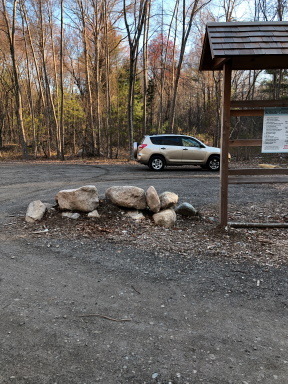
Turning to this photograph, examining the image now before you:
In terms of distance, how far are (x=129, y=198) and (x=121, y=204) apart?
21 centimetres

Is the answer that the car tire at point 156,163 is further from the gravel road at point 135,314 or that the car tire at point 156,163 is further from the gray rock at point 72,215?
the gravel road at point 135,314

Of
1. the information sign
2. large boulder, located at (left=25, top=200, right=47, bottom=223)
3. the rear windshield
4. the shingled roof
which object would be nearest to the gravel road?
large boulder, located at (left=25, top=200, right=47, bottom=223)

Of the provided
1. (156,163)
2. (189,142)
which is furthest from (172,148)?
(156,163)

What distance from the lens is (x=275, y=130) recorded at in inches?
214

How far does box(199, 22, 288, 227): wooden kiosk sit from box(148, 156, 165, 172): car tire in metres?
9.12

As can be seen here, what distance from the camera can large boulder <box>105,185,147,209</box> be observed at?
239 inches

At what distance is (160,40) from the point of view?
29.0 m

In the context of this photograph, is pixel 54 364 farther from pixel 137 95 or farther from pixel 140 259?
pixel 137 95

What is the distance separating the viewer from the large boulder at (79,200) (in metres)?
5.93

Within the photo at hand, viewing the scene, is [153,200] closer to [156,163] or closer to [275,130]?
[275,130]

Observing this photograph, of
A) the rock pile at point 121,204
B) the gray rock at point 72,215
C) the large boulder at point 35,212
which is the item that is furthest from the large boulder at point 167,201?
the large boulder at point 35,212

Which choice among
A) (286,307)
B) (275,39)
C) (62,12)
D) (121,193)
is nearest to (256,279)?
(286,307)

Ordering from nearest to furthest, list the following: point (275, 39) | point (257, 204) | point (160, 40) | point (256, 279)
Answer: point (256, 279) < point (275, 39) < point (257, 204) < point (160, 40)

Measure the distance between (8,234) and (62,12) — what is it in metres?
20.6
